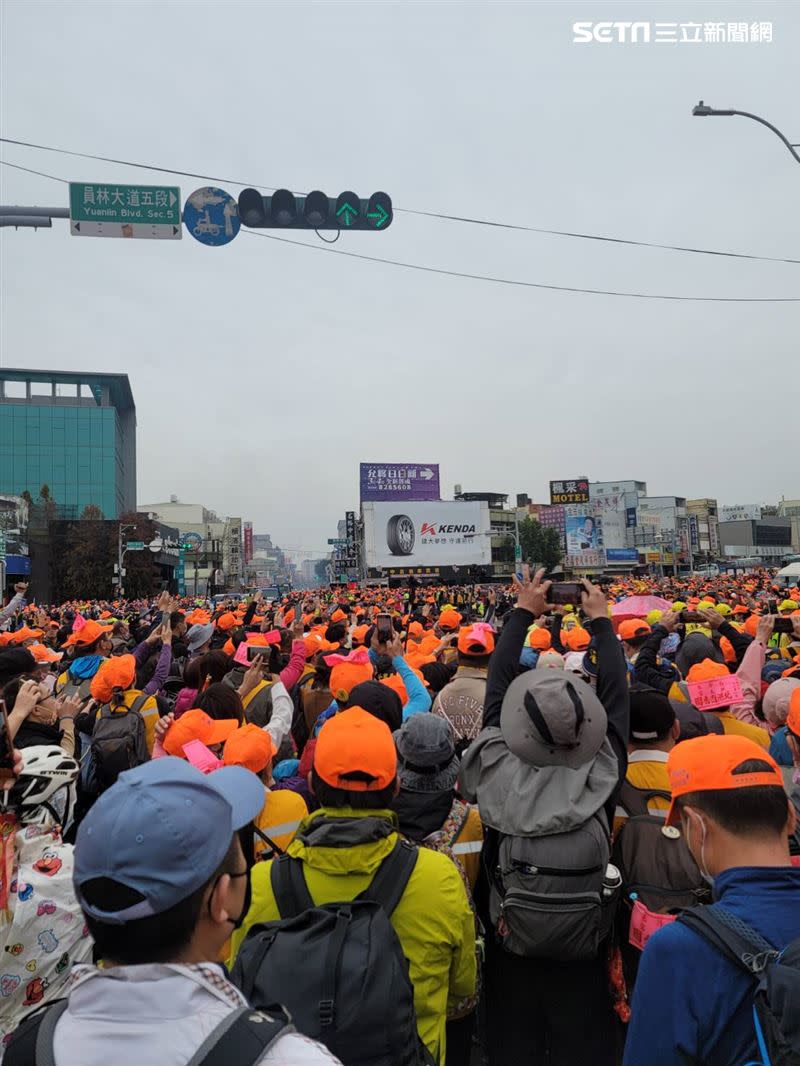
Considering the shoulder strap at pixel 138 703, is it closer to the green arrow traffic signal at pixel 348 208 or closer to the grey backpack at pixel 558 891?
the grey backpack at pixel 558 891

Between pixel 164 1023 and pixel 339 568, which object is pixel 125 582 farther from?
pixel 164 1023

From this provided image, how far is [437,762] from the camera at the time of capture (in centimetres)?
303

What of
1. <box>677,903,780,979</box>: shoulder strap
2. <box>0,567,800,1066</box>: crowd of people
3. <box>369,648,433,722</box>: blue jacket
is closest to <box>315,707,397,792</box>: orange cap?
<box>0,567,800,1066</box>: crowd of people

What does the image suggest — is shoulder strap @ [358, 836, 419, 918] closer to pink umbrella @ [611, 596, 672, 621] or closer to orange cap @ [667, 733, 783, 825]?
orange cap @ [667, 733, 783, 825]

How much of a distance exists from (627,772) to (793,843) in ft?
2.79

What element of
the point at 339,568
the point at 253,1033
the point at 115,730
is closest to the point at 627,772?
the point at 253,1033

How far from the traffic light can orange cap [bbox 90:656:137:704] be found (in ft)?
17.1

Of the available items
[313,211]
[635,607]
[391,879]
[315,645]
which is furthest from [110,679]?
[635,607]

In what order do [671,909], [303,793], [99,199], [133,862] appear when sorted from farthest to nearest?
1. [99,199]
2. [303,793]
3. [671,909]
4. [133,862]

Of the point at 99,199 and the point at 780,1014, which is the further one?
the point at 99,199

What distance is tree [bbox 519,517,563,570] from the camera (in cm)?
8430

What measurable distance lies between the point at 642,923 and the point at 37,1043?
7.10 feet

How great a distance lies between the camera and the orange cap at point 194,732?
366 centimetres

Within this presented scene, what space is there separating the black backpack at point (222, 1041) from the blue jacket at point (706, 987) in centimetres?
87
